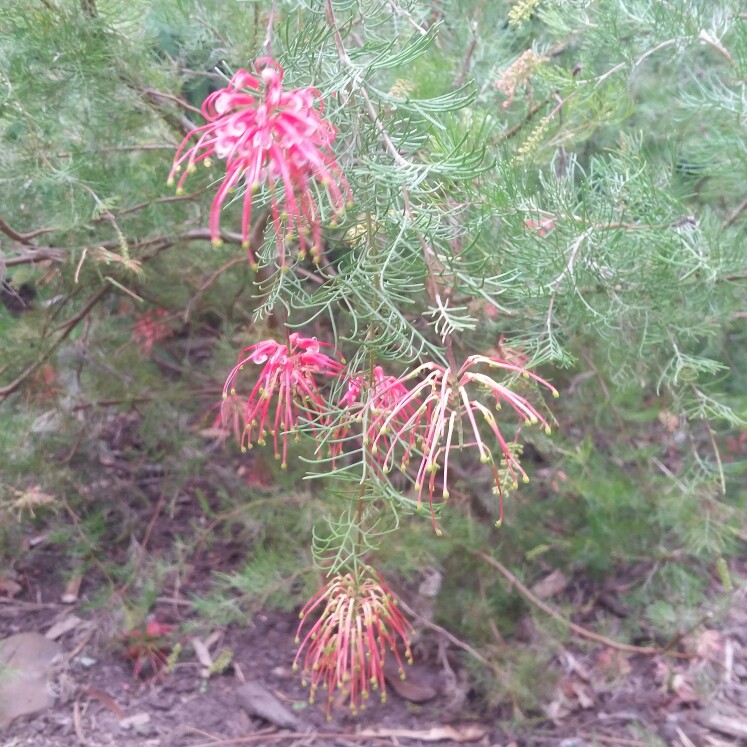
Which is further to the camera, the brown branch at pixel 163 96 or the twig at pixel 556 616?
the twig at pixel 556 616

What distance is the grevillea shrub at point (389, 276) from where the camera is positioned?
599mm

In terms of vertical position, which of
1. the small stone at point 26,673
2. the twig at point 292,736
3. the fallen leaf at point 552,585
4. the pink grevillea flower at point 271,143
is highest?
the pink grevillea flower at point 271,143

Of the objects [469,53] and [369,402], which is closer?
[369,402]

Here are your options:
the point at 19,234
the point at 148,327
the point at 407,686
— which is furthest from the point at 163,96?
the point at 407,686

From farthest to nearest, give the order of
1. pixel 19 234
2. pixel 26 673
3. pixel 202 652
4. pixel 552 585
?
1. pixel 552 585
2. pixel 202 652
3. pixel 26 673
4. pixel 19 234

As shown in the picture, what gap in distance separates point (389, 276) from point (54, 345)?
976 mm

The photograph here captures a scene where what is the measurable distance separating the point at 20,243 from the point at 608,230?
0.86 m

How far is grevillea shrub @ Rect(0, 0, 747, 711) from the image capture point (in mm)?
599

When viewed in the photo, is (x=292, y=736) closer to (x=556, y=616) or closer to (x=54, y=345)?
(x=556, y=616)

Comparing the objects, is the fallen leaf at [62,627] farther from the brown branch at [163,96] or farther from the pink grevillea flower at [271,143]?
the pink grevillea flower at [271,143]

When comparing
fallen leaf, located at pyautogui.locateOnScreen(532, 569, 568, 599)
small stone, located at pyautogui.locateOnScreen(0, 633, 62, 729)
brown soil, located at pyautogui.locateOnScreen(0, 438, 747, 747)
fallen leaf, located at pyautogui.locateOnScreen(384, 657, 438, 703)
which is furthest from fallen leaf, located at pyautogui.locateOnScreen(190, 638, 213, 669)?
fallen leaf, located at pyautogui.locateOnScreen(532, 569, 568, 599)

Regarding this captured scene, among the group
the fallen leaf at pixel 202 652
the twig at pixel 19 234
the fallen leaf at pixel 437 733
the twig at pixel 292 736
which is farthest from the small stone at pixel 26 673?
the twig at pixel 19 234

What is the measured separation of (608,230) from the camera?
0.92m

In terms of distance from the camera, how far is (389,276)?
1.99ft
